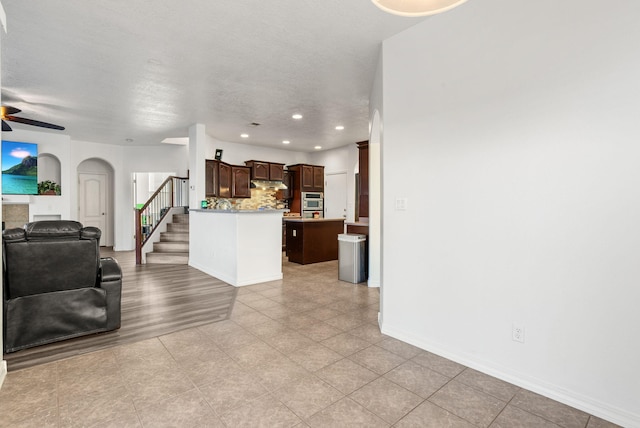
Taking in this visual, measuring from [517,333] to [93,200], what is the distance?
33.9ft

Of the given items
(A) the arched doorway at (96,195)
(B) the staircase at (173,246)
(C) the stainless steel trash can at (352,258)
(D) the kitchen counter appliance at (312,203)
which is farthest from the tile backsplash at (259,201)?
(C) the stainless steel trash can at (352,258)

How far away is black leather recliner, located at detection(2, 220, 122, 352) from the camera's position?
2650 millimetres

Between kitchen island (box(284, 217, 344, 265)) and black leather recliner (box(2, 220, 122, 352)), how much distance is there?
153 inches

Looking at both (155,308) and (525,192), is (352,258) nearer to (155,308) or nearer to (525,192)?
(155,308)

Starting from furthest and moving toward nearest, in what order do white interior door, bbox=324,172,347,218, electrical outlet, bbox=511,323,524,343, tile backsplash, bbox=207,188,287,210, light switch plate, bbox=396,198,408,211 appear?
white interior door, bbox=324,172,347,218 < tile backsplash, bbox=207,188,287,210 < light switch plate, bbox=396,198,408,211 < electrical outlet, bbox=511,323,524,343

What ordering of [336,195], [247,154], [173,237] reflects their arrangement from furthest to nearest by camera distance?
[336,195] → [247,154] → [173,237]

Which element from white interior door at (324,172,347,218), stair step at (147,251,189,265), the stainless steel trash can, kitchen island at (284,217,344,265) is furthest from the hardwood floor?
white interior door at (324,172,347,218)

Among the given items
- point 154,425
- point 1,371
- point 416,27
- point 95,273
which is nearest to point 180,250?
point 95,273

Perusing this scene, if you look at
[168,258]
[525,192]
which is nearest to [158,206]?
[168,258]

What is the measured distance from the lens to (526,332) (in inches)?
86.7

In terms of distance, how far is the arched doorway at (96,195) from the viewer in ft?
28.7

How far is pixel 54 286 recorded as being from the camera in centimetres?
285

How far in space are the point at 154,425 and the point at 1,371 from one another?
1.38m

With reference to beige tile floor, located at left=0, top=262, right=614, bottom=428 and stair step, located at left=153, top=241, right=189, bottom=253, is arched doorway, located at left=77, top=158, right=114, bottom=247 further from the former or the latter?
beige tile floor, located at left=0, top=262, right=614, bottom=428
